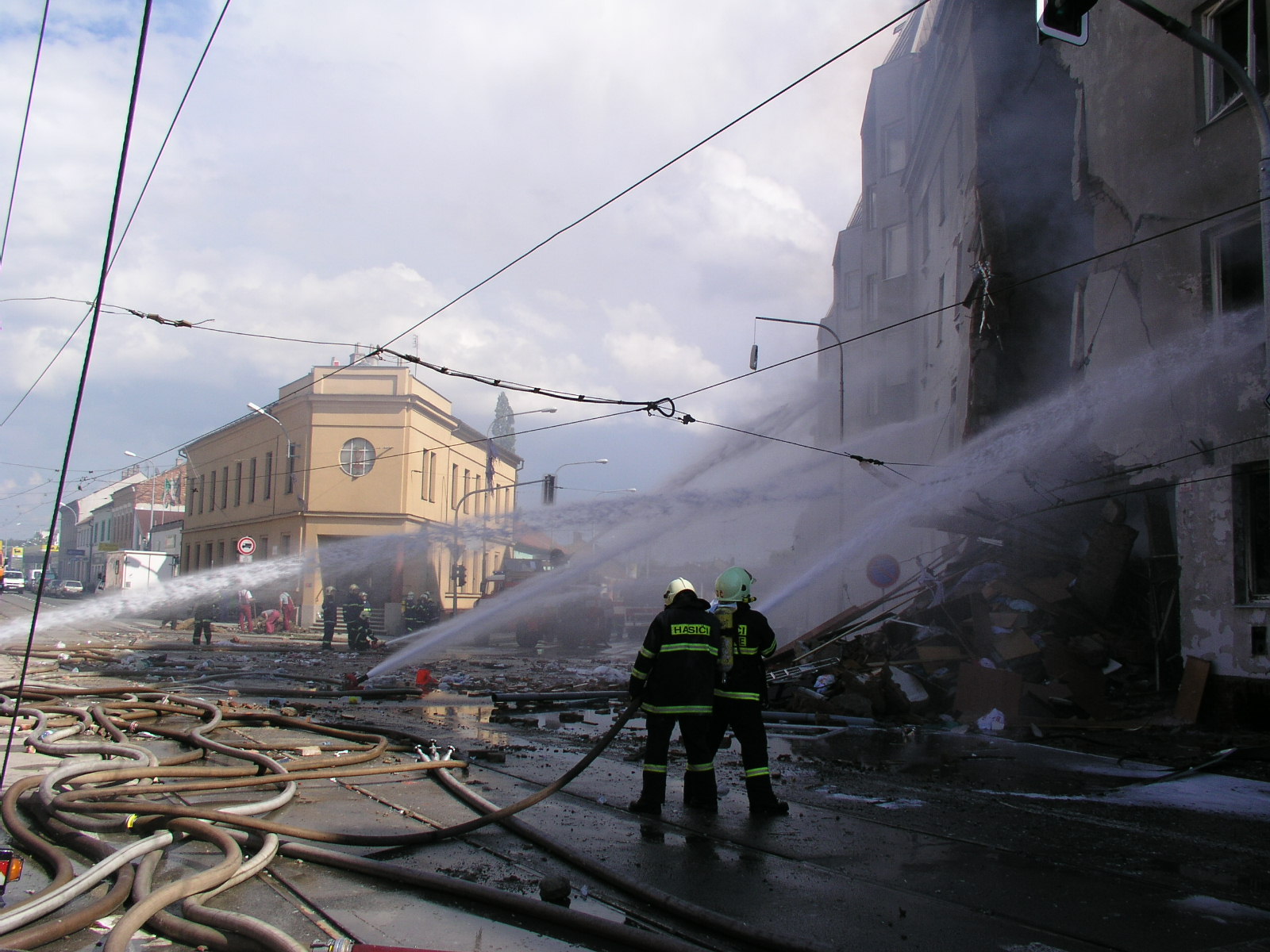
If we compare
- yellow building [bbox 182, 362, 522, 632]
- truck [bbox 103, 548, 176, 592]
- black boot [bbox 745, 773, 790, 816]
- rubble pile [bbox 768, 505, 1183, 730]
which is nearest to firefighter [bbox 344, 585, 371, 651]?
yellow building [bbox 182, 362, 522, 632]

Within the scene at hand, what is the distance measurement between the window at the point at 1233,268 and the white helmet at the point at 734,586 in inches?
311

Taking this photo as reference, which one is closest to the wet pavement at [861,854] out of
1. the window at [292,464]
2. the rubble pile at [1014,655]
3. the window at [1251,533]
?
the rubble pile at [1014,655]

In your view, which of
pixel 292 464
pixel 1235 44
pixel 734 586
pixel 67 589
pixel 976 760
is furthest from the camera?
pixel 67 589

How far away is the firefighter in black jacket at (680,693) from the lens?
234 inches

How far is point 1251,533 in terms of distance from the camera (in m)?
10.2

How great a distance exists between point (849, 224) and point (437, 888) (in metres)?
43.9

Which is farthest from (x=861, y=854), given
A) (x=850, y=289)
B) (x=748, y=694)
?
(x=850, y=289)

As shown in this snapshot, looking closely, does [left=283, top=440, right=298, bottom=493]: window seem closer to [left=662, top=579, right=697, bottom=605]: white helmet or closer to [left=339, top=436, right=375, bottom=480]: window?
[left=339, top=436, right=375, bottom=480]: window

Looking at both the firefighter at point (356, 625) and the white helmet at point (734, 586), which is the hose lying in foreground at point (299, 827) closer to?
the white helmet at point (734, 586)

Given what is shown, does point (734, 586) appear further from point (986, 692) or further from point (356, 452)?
point (356, 452)

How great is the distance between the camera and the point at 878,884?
4387 mm

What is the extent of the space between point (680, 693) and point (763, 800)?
0.87 m

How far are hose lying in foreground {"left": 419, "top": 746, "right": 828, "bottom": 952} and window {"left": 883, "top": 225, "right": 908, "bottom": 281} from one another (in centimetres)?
2901

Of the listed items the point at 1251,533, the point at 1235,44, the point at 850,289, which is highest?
the point at 850,289
